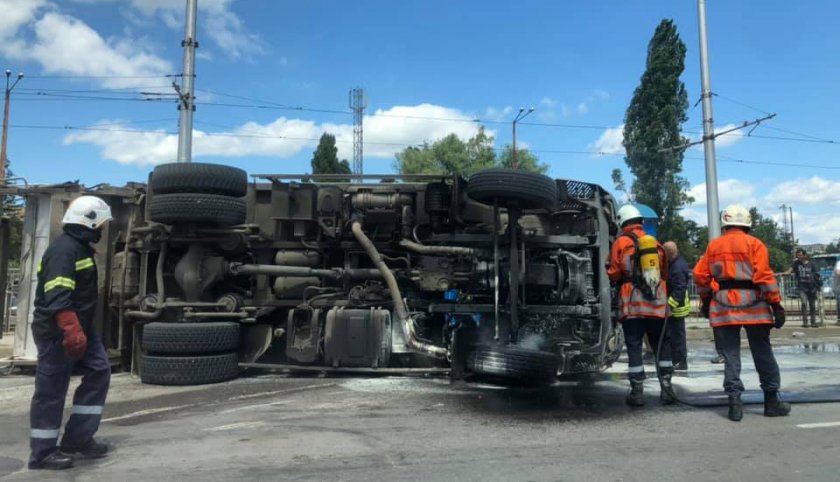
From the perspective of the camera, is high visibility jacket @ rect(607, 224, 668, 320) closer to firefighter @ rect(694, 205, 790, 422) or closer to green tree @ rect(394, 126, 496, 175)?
firefighter @ rect(694, 205, 790, 422)

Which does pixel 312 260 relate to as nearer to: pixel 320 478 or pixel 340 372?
pixel 340 372

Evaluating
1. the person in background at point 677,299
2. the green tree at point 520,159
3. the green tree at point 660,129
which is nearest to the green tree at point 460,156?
the green tree at point 520,159

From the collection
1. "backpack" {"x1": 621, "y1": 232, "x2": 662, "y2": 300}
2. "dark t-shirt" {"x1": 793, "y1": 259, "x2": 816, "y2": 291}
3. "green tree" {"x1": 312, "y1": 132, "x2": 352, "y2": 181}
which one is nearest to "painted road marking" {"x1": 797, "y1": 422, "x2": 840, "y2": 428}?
"backpack" {"x1": 621, "y1": 232, "x2": 662, "y2": 300}

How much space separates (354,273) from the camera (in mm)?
6875

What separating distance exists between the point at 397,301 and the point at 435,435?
2.21 m

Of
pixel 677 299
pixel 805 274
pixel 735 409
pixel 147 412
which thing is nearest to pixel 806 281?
pixel 805 274

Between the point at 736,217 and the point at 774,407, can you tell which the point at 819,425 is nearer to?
the point at 774,407

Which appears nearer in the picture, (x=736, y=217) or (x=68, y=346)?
(x=68, y=346)

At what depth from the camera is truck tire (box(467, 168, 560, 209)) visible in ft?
18.5

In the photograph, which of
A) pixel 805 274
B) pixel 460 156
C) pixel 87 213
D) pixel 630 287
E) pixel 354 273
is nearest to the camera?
pixel 87 213

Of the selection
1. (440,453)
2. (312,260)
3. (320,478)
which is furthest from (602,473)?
(312,260)

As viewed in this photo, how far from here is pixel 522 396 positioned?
5.79 meters

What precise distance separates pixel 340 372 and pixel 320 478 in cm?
360

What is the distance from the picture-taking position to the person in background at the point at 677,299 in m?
6.39
